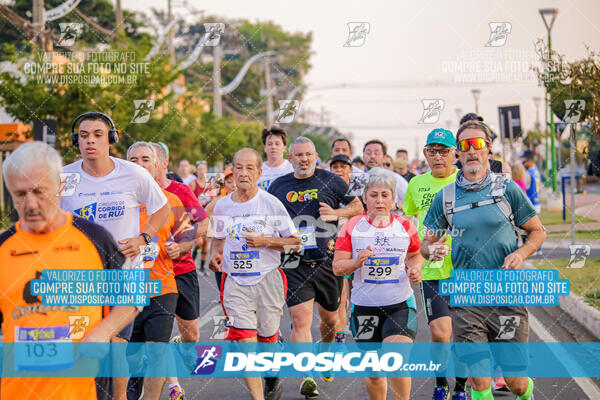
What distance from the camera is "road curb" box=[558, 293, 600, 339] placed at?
909 cm

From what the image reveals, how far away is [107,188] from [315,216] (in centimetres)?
244

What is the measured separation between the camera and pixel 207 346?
8.37 meters

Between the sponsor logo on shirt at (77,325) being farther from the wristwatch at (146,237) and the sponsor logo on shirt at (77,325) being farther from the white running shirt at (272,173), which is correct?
the white running shirt at (272,173)

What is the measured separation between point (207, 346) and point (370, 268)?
299cm

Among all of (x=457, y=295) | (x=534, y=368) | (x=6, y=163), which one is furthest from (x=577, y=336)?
(x=6, y=163)

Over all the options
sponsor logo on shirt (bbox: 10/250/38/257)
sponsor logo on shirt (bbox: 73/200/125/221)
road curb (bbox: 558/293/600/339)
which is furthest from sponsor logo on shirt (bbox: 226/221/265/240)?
road curb (bbox: 558/293/600/339)

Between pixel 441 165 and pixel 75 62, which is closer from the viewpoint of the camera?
pixel 441 165

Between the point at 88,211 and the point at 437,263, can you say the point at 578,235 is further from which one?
the point at 88,211

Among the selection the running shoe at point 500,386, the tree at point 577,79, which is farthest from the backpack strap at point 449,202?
the tree at point 577,79

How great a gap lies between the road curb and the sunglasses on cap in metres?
4.26

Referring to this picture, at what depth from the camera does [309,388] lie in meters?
6.96

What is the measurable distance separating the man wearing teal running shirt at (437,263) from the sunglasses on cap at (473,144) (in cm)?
113

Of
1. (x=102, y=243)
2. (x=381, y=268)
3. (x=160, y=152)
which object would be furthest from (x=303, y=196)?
(x=102, y=243)

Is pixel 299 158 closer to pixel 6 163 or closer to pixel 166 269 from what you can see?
pixel 166 269
